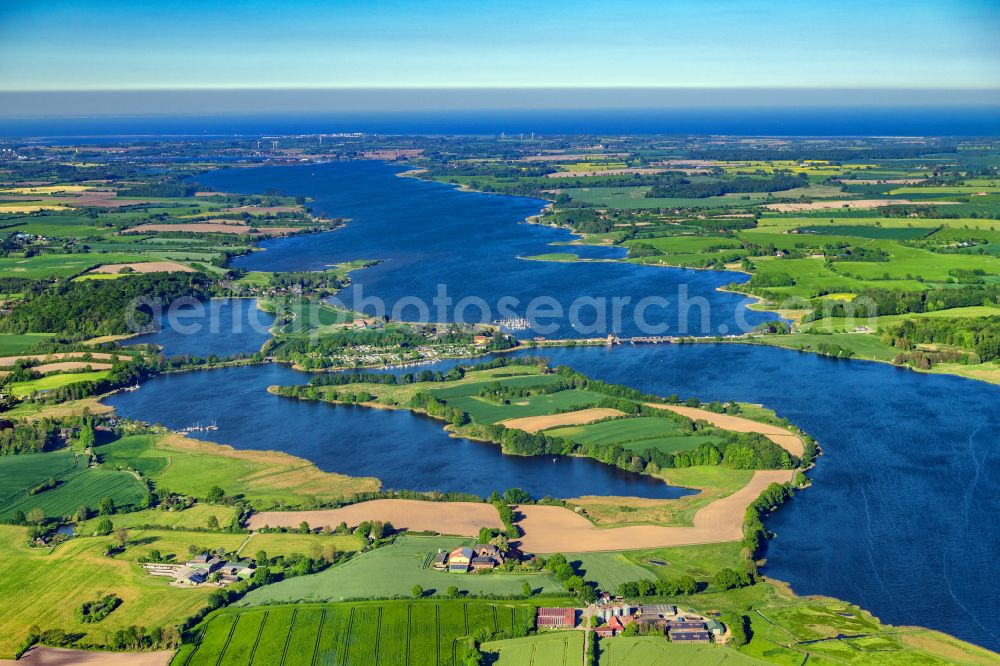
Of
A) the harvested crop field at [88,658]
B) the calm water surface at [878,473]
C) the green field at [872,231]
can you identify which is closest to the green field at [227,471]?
the harvested crop field at [88,658]

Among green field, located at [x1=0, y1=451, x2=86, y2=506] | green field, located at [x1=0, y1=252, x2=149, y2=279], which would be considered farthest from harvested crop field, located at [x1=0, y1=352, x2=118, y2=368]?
green field, located at [x1=0, y1=252, x2=149, y2=279]

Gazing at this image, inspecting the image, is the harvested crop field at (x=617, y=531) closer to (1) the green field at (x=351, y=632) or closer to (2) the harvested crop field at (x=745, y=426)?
(1) the green field at (x=351, y=632)

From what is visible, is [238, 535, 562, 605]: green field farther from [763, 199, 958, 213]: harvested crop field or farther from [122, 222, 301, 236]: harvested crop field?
[763, 199, 958, 213]: harvested crop field

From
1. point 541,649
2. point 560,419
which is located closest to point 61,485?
point 560,419

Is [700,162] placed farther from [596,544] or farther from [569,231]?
[596,544]

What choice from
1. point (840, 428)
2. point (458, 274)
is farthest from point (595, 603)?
point (458, 274)

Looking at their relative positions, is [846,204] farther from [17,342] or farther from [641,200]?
[17,342]
